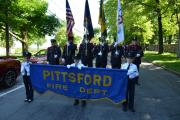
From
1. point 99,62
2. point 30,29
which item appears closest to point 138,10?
point 30,29

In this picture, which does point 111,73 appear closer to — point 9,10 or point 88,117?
point 88,117

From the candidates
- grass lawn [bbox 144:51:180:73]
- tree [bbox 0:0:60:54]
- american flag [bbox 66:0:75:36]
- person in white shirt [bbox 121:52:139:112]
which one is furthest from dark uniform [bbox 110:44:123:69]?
tree [bbox 0:0:60:54]

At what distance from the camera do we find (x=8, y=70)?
1194cm

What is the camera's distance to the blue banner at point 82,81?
8.20 meters

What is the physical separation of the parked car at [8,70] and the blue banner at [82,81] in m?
2.53

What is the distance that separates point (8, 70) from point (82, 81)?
4412mm

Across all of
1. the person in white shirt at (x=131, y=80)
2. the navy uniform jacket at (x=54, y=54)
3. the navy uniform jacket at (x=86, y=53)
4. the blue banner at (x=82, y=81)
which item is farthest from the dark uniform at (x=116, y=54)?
the person in white shirt at (x=131, y=80)

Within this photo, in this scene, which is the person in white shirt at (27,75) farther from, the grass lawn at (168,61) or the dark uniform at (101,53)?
the grass lawn at (168,61)

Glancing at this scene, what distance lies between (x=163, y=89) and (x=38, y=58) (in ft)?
31.2

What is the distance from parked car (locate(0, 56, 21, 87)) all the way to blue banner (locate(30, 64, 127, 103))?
2.53 metres

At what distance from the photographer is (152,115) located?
7.59 m

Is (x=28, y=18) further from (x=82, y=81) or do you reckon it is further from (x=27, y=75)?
(x=82, y=81)

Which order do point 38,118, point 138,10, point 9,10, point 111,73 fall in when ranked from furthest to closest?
point 138,10 < point 9,10 < point 111,73 < point 38,118

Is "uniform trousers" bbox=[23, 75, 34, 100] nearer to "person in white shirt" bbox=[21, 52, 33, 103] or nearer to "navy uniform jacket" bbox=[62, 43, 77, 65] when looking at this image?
"person in white shirt" bbox=[21, 52, 33, 103]
